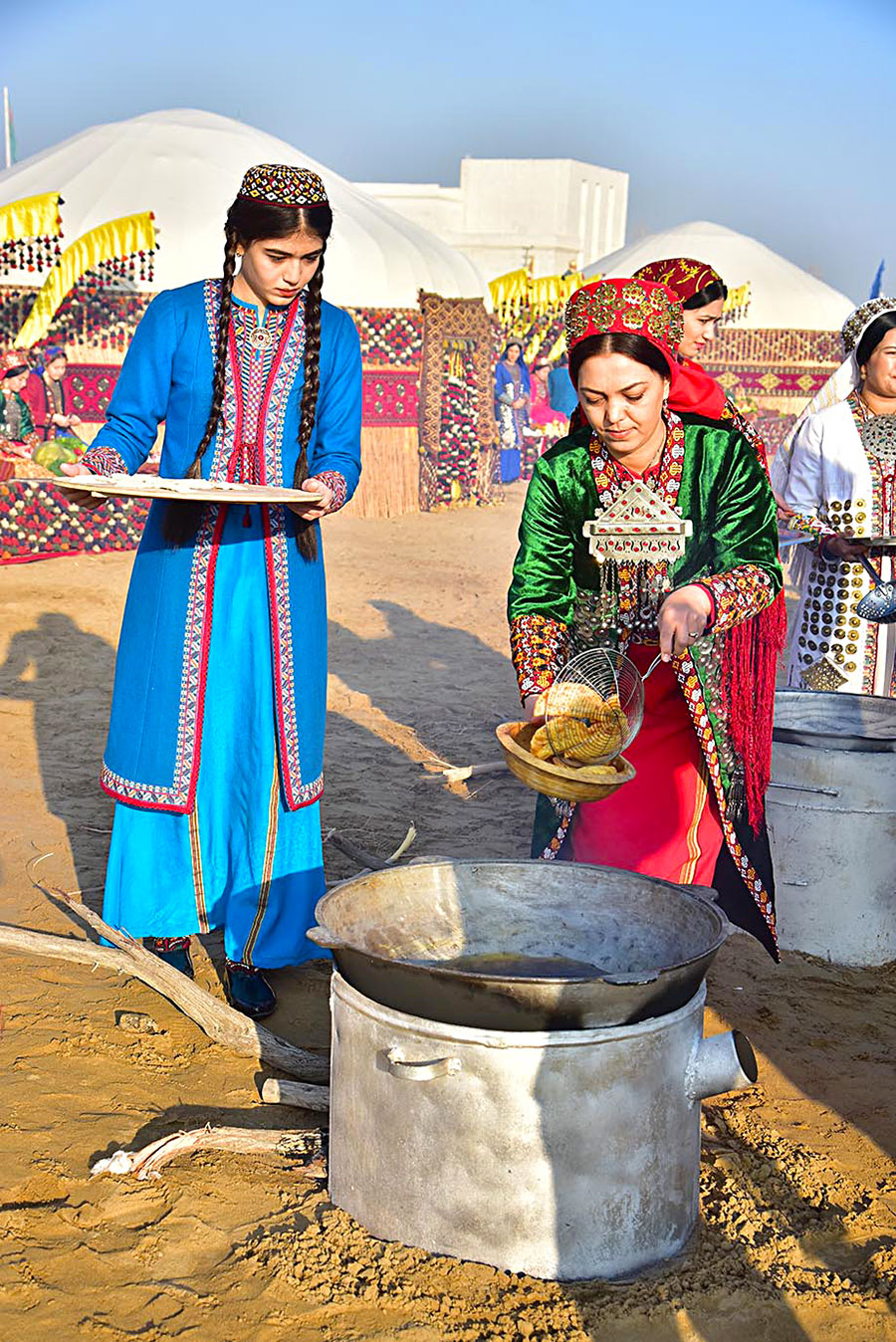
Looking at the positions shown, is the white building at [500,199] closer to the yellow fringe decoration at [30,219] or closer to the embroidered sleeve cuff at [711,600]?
the yellow fringe decoration at [30,219]

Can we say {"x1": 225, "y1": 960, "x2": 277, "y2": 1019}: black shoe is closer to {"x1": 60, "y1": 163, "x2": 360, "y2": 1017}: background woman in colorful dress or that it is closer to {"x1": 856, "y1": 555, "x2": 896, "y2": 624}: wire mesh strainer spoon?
{"x1": 60, "y1": 163, "x2": 360, "y2": 1017}: background woman in colorful dress

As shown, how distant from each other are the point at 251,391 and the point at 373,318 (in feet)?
39.5

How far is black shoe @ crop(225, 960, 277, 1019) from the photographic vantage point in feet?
10.9

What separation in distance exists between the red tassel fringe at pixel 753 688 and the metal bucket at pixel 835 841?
64cm

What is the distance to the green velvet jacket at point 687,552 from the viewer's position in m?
2.97

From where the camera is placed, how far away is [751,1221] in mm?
2486

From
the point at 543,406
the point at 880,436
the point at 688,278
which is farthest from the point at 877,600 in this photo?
the point at 543,406

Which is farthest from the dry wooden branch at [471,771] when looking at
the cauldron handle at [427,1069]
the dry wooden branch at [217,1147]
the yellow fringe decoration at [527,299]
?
the yellow fringe decoration at [527,299]

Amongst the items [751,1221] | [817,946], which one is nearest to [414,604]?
[817,946]

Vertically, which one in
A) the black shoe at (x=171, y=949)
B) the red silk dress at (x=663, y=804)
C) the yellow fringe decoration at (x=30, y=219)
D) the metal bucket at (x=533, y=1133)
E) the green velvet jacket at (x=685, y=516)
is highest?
the yellow fringe decoration at (x=30, y=219)

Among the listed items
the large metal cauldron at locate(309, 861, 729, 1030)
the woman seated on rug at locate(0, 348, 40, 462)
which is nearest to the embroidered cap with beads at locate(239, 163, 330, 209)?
the large metal cauldron at locate(309, 861, 729, 1030)

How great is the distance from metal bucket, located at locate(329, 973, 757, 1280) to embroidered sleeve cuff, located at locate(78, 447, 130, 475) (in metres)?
1.39

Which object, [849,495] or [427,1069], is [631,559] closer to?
[427,1069]

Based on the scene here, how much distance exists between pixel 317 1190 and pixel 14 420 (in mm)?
10125
